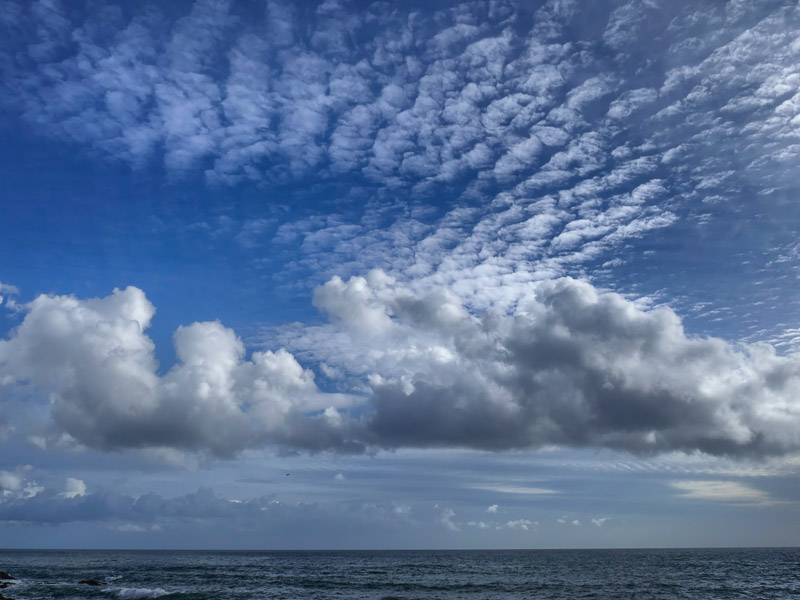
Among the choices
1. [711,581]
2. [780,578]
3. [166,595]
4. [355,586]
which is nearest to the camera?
[166,595]

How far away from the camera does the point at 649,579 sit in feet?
323

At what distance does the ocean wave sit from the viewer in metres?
71.8

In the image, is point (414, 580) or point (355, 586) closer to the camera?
point (355, 586)

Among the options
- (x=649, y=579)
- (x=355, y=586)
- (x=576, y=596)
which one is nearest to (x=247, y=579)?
(x=355, y=586)

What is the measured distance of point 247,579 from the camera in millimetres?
99875

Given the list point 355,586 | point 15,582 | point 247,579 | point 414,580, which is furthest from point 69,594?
point 414,580

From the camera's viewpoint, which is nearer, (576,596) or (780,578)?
(576,596)

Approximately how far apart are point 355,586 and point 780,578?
7874 centimetres

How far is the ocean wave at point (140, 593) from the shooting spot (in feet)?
235

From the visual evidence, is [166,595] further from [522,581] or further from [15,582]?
[522,581]

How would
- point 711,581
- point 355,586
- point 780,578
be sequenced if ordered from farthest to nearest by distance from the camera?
1. point 780,578
2. point 711,581
3. point 355,586

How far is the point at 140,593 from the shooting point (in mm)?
74500

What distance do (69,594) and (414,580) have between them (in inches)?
2101

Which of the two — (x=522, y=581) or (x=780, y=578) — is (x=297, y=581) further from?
(x=780, y=578)
